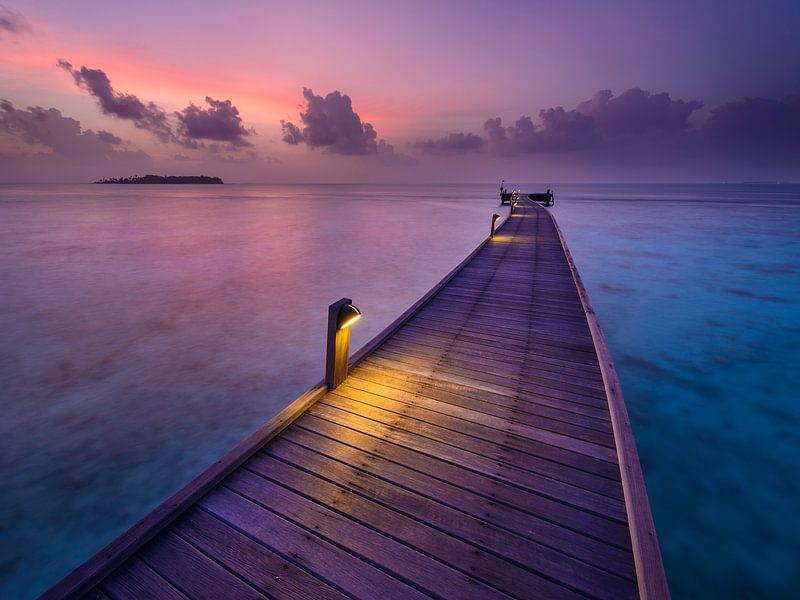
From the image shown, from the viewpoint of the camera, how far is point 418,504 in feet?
11.5

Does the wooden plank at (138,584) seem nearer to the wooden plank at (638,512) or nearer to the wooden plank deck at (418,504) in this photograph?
the wooden plank deck at (418,504)

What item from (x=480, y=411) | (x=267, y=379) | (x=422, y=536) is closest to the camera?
(x=422, y=536)

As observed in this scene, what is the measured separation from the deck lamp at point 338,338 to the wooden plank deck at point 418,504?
0.74 ft

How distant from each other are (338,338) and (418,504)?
2.37 metres

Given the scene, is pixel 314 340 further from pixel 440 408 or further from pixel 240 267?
pixel 240 267

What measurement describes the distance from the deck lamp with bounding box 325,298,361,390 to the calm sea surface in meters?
2.35

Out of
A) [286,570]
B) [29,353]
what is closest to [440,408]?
[286,570]

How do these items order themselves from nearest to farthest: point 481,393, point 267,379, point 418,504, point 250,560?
point 250,560 → point 418,504 → point 481,393 → point 267,379

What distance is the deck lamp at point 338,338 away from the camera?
4895 millimetres

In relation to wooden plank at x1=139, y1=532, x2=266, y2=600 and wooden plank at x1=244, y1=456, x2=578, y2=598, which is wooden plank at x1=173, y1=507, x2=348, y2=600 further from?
wooden plank at x1=244, y1=456, x2=578, y2=598

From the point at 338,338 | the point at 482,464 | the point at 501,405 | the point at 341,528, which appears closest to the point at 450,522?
the point at 482,464

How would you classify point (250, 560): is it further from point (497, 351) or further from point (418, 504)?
point (497, 351)

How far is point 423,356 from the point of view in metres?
6.41

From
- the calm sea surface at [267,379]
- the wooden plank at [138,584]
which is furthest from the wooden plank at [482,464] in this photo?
the wooden plank at [138,584]
